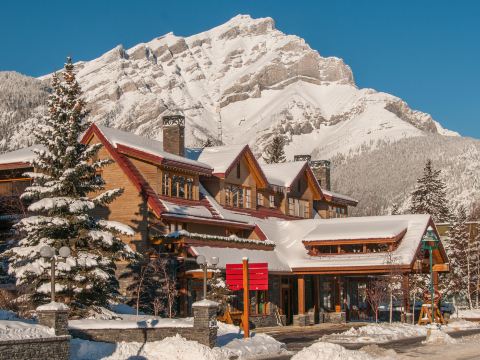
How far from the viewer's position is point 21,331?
2169cm

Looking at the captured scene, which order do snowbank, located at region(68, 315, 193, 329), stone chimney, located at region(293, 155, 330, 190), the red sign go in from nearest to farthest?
snowbank, located at region(68, 315, 193, 329), the red sign, stone chimney, located at region(293, 155, 330, 190)

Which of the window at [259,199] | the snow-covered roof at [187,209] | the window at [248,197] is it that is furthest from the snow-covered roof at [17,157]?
the window at [259,199]

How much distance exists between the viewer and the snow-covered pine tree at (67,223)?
102 ft

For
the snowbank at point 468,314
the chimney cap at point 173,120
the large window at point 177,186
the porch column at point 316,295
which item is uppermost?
A: the chimney cap at point 173,120

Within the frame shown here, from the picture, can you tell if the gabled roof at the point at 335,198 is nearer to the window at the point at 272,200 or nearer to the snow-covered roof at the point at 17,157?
the window at the point at 272,200

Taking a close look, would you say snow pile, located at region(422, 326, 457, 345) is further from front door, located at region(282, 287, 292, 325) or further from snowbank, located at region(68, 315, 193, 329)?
front door, located at region(282, 287, 292, 325)

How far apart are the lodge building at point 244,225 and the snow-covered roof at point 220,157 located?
0.24 feet

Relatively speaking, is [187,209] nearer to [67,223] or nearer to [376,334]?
[376,334]

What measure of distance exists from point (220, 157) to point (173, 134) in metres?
3.61

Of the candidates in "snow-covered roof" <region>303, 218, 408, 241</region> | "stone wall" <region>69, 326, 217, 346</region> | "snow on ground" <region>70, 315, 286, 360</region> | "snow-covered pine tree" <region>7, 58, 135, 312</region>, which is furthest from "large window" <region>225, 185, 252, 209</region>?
"stone wall" <region>69, 326, 217, 346</region>

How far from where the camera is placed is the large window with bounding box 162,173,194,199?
45.2 m

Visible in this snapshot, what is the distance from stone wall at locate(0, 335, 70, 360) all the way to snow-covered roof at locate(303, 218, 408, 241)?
1187 inches

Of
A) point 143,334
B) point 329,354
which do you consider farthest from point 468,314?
point 143,334

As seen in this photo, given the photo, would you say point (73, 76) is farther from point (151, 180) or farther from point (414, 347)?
point (414, 347)
